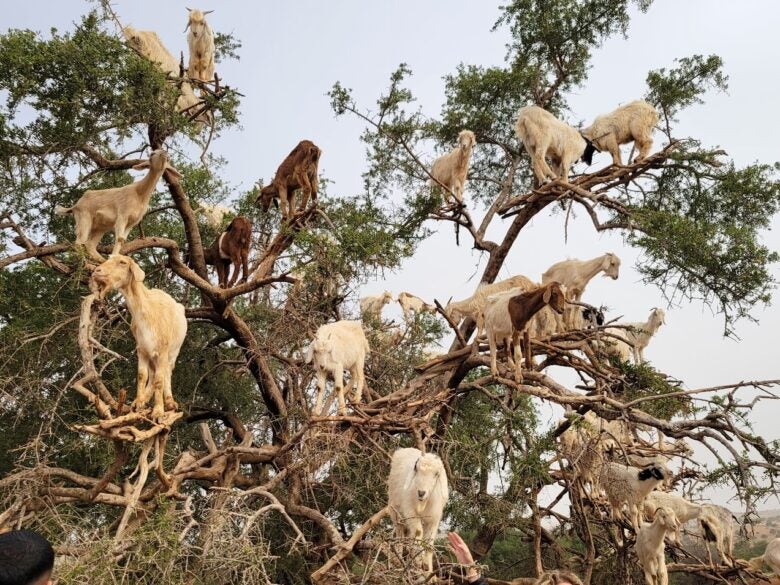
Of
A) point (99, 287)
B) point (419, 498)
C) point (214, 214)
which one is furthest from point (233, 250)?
point (419, 498)

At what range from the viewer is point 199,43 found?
11.4 metres

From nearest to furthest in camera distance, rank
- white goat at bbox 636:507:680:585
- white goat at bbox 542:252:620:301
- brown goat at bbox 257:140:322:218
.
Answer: white goat at bbox 636:507:680:585 < brown goat at bbox 257:140:322:218 < white goat at bbox 542:252:620:301

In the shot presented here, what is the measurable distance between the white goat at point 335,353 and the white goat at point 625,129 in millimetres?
5538

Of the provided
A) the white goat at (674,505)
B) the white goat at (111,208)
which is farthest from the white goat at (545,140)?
the white goat at (111,208)

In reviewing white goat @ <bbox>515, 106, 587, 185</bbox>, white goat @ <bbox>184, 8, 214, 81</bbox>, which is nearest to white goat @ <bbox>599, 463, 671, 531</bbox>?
white goat @ <bbox>515, 106, 587, 185</bbox>

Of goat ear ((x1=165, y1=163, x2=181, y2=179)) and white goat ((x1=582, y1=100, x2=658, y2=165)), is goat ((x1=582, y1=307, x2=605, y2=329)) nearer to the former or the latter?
white goat ((x1=582, y1=100, x2=658, y2=165))

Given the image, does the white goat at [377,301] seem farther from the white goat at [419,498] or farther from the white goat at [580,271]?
the white goat at [419,498]

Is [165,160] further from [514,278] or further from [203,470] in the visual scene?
[514,278]

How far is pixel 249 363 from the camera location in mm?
9414

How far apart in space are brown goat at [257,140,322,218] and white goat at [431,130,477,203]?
2428 mm

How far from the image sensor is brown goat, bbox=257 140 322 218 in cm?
915

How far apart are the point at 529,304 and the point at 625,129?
500 centimetres

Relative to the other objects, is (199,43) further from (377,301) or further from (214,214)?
(377,301)

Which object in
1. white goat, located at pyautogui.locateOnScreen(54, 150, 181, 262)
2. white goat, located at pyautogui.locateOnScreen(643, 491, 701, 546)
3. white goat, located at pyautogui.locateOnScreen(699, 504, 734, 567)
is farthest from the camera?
white goat, located at pyautogui.locateOnScreen(643, 491, 701, 546)
